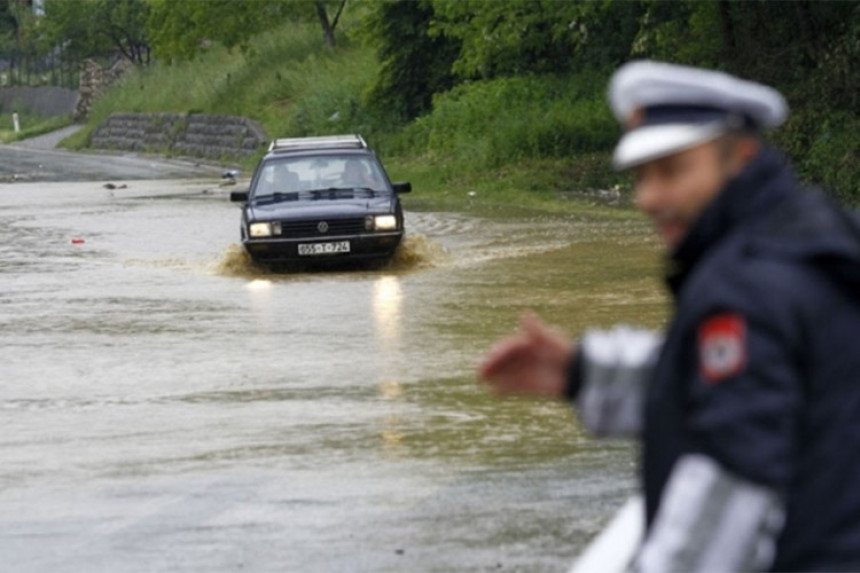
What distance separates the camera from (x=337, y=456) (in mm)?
11508

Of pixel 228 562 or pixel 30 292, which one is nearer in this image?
pixel 228 562

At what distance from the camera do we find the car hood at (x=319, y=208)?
2400 centimetres

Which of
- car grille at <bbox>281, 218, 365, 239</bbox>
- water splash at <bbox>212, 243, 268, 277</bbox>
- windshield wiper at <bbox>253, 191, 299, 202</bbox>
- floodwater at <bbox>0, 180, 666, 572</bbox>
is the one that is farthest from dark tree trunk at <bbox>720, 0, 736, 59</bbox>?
car grille at <bbox>281, 218, 365, 239</bbox>

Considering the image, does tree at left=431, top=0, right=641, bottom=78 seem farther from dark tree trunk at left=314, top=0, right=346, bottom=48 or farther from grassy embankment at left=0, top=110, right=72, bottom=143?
grassy embankment at left=0, top=110, right=72, bottom=143

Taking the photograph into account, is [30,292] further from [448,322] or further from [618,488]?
[618,488]

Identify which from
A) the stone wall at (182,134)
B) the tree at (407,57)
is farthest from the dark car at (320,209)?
the stone wall at (182,134)

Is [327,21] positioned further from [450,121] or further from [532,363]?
[532,363]

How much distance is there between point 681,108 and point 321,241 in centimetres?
2028

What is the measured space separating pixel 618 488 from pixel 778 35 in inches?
1036

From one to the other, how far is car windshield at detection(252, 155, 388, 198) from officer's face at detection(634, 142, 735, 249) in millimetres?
21595

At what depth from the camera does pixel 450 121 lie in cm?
4734

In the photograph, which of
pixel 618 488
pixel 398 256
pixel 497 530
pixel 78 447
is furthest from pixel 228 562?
pixel 398 256

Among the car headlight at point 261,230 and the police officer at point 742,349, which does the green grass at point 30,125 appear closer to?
the car headlight at point 261,230

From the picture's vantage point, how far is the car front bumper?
78.3ft
